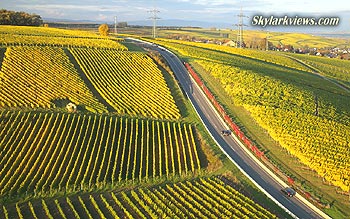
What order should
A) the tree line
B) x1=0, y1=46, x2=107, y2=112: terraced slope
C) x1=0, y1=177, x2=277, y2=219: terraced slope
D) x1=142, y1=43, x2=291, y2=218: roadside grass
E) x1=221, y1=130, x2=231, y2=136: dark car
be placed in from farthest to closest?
the tree line → x1=0, y1=46, x2=107, y2=112: terraced slope → x1=221, y1=130, x2=231, y2=136: dark car → x1=142, y1=43, x2=291, y2=218: roadside grass → x1=0, y1=177, x2=277, y2=219: terraced slope

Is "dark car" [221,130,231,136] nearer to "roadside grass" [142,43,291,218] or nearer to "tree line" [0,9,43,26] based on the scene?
"roadside grass" [142,43,291,218]

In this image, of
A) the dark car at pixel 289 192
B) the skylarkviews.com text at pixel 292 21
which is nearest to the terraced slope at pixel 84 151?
the dark car at pixel 289 192

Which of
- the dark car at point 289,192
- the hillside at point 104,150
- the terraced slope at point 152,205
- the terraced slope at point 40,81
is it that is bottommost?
the dark car at point 289,192

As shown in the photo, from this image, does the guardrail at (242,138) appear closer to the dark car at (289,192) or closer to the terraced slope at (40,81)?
the dark car at (289,192)

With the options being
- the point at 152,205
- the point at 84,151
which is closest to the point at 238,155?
the point at 152,205

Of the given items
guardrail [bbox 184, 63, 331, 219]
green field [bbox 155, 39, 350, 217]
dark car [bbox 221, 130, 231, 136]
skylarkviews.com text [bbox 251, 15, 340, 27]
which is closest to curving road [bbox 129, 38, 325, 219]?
guardrail [bbox 184, 63, 331, 219]

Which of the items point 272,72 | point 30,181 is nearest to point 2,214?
point 30,181

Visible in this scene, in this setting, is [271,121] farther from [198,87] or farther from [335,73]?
[335,73]
